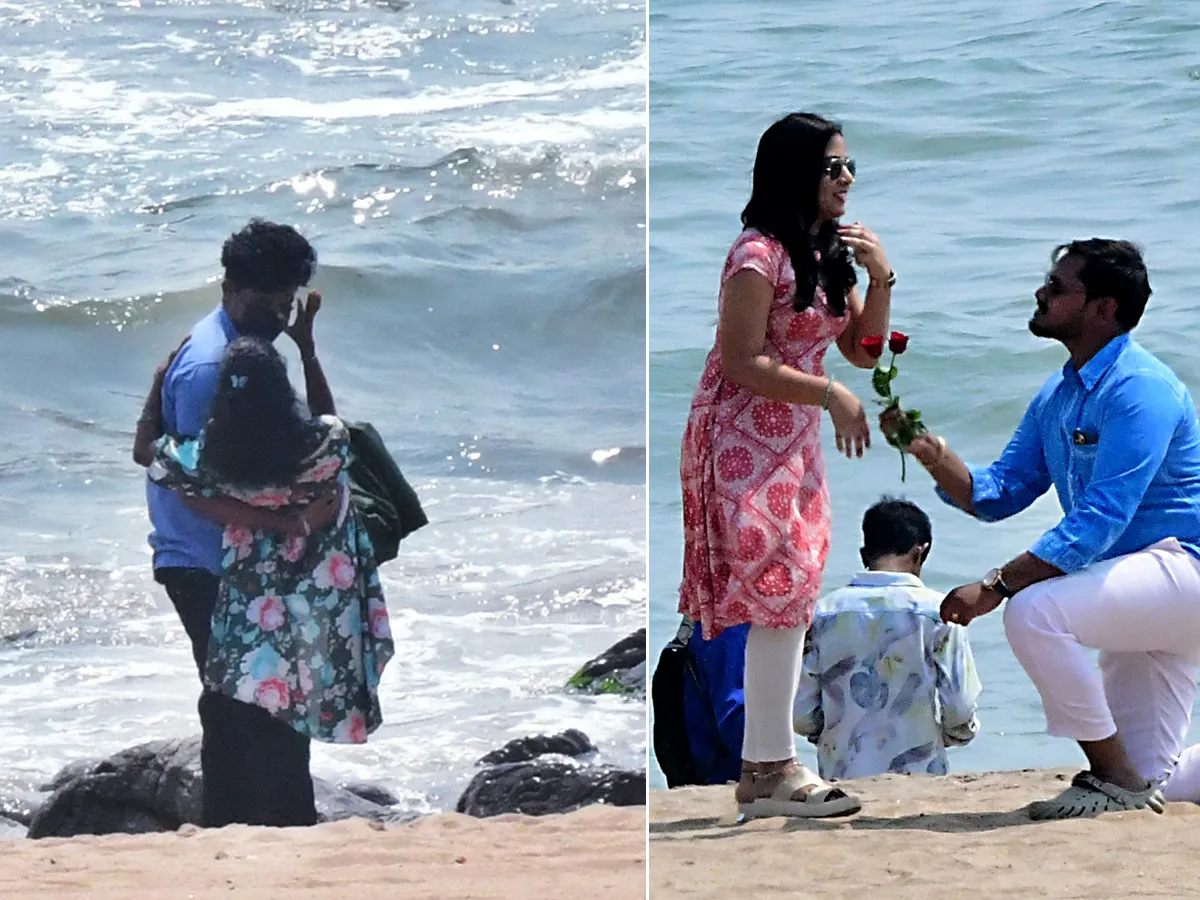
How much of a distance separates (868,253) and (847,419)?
424mm

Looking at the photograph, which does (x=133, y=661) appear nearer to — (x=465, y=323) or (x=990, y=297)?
(x=465, y=323)

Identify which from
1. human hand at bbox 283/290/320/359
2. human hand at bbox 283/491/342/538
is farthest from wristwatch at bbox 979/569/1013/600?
human hand at bbox 283/290/320/359

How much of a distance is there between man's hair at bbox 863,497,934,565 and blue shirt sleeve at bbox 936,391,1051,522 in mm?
239

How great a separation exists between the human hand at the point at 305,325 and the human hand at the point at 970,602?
1379 millimetres

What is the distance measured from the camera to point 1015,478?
443cm

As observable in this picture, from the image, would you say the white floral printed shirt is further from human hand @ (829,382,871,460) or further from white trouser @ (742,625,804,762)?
human hand @ (829,382,871,460)

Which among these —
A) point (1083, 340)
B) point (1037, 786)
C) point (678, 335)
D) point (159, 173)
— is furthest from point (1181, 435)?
point (678, 335)

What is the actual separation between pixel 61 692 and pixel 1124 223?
6.46m

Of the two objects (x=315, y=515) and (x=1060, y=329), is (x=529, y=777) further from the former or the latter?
(x=1060, y=329)

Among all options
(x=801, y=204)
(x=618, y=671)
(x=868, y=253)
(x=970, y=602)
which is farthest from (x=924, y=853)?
(x=801, y=204)

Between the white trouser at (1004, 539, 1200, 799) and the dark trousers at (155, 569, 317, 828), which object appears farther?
the white trouser at (1004, 539, 1200, 799)

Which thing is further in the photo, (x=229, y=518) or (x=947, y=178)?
(x=947, y=178)

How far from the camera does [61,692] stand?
157 inches

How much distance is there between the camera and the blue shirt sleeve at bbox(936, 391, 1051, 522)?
4.39 metres
